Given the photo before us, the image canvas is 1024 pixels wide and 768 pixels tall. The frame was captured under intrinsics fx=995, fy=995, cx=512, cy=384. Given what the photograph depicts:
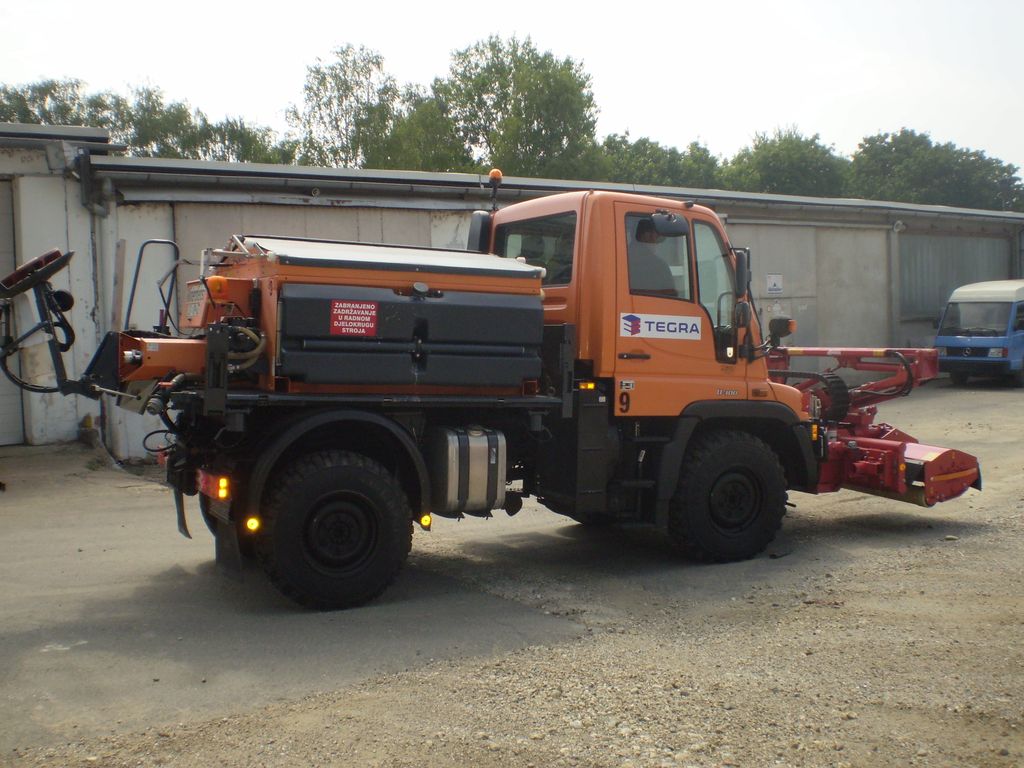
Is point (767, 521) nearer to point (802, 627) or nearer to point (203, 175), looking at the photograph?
point (802, 627)

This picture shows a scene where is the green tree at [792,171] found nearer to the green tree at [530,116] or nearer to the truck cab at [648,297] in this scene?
the green tree at [530,116]

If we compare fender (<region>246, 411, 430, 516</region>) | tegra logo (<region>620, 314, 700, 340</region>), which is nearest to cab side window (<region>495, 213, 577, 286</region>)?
tegra logo (<region>620, 314, 700, 340</region>)

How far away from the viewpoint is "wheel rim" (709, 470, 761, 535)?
24.0 ft

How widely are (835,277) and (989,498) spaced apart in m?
13.3

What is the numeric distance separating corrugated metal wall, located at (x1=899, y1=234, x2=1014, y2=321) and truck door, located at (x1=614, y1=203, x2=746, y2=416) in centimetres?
1858

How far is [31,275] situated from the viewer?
6094 mm

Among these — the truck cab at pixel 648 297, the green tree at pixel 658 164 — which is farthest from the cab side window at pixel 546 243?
the green tree at pixel 658 164

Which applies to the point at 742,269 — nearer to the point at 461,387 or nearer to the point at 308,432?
the point at 461,387

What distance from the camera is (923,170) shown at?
66688mm

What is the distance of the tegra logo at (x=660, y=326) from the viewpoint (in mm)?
6938

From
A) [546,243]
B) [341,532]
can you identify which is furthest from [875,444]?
[341,532]

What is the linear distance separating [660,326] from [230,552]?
3.28 meters

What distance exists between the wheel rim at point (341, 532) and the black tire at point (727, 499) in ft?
7.76

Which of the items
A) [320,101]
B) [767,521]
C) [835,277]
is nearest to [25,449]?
[767,521]
